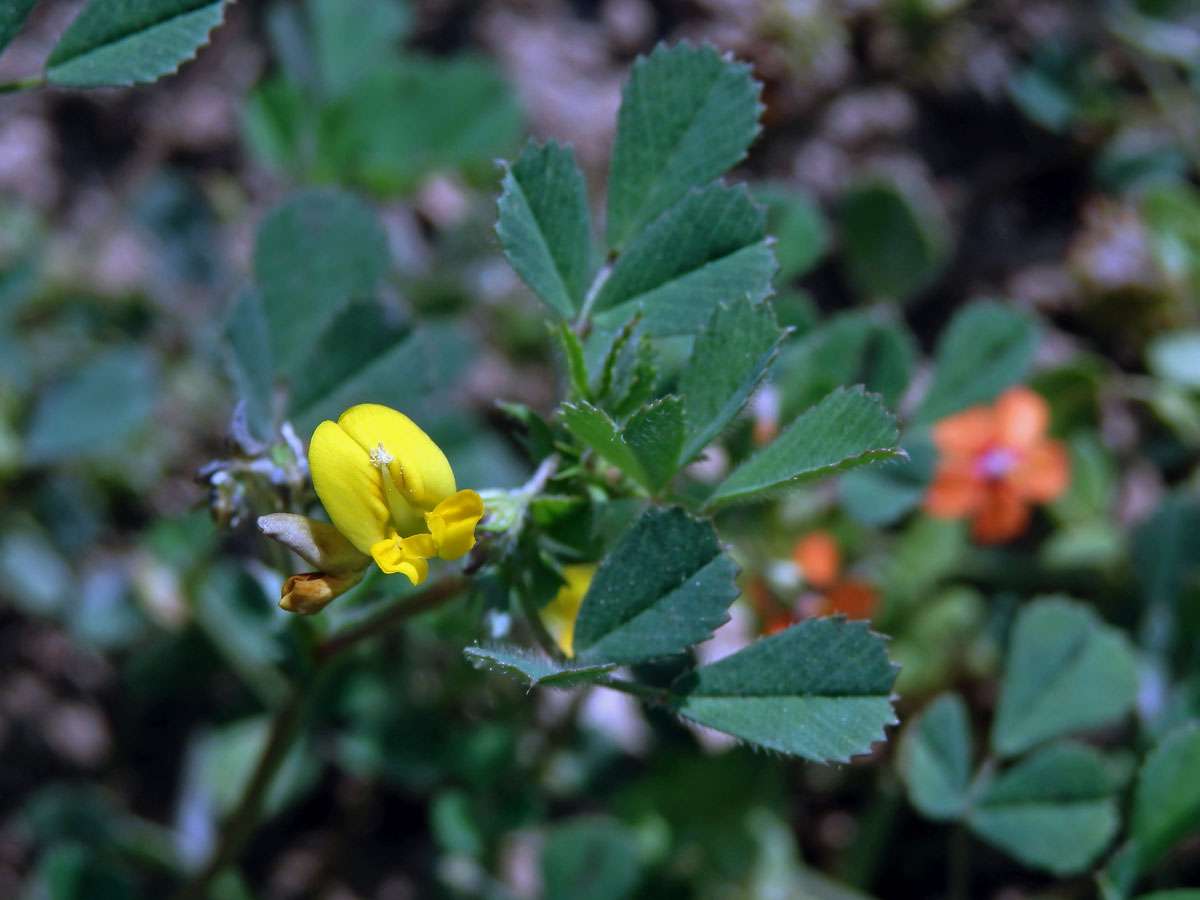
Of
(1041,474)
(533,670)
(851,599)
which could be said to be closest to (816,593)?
(851,599)

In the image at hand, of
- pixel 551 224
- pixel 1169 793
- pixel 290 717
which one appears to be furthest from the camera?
pixel 1169 793

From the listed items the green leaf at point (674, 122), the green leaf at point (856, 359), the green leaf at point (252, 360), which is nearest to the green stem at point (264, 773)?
the green leaf at point (252, 360)

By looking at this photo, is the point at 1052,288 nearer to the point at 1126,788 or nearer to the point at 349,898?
the point at 1126,788

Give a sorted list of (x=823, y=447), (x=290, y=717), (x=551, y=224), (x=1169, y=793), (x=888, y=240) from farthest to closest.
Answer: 1. (x=888, y=240)
2. (x=1169, y=793)
3. (x=290, y=717)
4. (x=551, y=224)
5. (x=823, y=447)

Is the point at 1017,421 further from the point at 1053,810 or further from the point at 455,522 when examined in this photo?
the point at 455,522

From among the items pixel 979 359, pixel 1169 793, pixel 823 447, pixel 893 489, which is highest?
pixel 823 447

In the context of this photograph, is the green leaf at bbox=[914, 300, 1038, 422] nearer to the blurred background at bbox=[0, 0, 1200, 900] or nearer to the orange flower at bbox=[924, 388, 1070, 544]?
the blurred background at bbox=[0, 0, 1200, 900]
